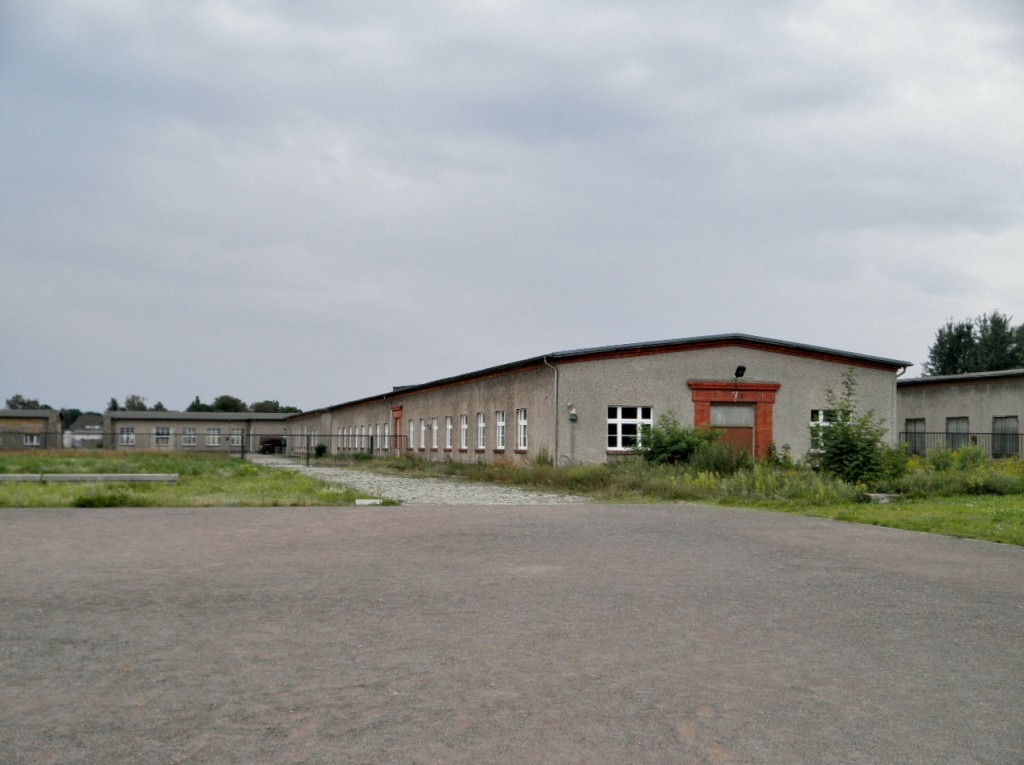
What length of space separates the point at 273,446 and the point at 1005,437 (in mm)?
66708

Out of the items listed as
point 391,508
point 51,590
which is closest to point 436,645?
point 51,590

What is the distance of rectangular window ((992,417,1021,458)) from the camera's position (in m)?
37.3

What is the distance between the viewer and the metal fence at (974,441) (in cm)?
3741

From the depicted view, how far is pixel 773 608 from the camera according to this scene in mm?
7750

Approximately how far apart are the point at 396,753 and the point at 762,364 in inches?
1102

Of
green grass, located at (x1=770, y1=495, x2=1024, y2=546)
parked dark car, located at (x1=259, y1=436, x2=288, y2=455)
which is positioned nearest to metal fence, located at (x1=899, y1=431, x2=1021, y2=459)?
green grass, located at (x1=770, y1=495, x2=1024, y2=546)

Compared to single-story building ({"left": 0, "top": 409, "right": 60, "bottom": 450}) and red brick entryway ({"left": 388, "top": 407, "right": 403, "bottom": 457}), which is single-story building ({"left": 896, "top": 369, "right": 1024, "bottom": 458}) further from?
single-story building ({"left": 0, "top": 409, "right": 60, "bottom": 450})

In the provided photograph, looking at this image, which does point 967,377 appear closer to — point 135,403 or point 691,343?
point 691,343

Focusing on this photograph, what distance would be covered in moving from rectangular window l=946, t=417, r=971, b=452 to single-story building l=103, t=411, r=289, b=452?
62.5m

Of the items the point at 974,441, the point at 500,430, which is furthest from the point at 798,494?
the point at 974,441

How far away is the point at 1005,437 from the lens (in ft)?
124

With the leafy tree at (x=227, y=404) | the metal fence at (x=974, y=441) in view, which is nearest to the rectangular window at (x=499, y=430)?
the metal fence at (x=974, y=441)

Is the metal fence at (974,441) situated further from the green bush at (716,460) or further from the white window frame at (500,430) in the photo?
the white window frame at (500,430)

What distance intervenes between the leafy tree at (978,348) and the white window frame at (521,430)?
48.8 m
